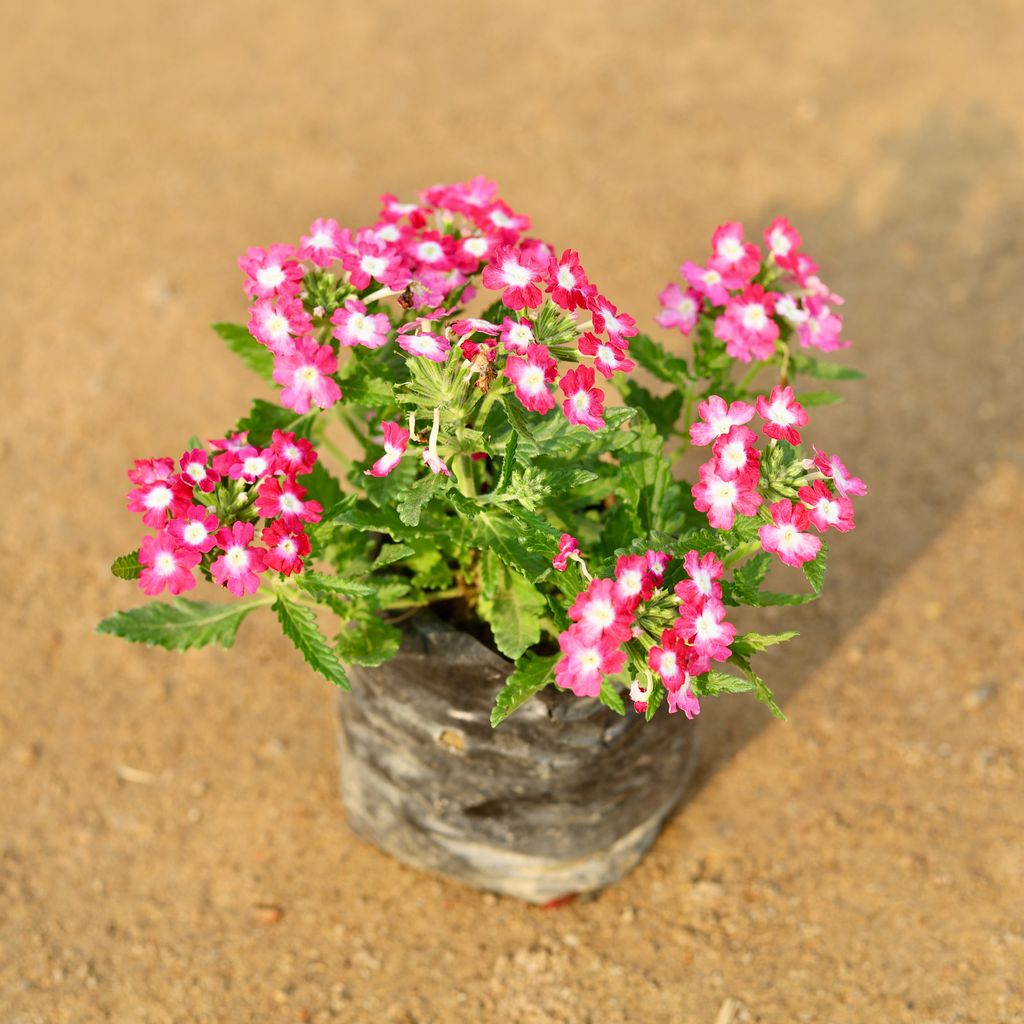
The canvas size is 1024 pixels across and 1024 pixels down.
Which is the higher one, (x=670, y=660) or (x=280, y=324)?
(x=280, y=324)

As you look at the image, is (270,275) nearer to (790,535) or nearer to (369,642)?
(369,642)

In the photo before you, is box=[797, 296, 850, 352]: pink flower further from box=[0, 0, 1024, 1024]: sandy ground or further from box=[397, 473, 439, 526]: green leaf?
box=[0, 0, 1024, 1024]: sandy ground

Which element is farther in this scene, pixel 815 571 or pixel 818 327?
pixel 818 327

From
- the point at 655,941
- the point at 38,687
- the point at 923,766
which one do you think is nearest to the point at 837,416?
the point at 923,766

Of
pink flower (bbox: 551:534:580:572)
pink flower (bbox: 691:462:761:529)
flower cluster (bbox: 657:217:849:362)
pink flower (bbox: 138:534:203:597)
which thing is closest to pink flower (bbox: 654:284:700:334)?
flower cluster (bbox: 657:217:849:362)

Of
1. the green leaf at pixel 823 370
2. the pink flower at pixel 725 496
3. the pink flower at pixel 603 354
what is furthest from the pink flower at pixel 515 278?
the green leaf at pixel 823 370

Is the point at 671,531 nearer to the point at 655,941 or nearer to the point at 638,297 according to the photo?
the point at 655,941

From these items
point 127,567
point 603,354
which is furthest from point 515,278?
point 127,567
